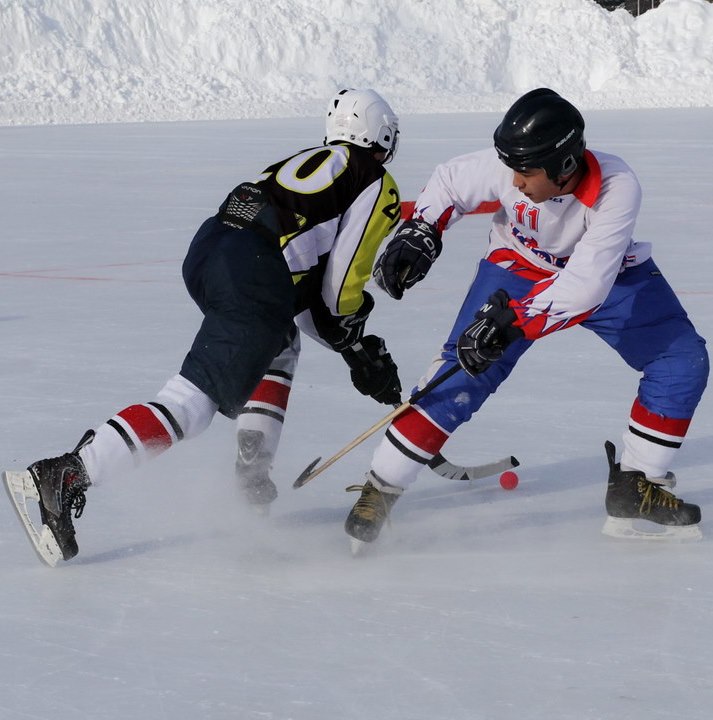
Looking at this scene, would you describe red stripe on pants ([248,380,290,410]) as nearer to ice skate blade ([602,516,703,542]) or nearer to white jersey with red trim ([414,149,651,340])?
white jersey with red trim ([414,149,651,340])

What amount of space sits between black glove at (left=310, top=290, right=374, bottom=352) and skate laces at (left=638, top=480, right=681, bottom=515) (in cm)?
78

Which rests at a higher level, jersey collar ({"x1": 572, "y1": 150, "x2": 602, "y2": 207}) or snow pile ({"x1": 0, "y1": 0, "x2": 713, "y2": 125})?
jersey collar ({"x1": 572, "y1": 150, "x2": 602, "y2": 207})

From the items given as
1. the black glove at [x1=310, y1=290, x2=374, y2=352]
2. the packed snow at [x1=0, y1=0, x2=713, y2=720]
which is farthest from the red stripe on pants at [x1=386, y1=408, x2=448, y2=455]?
the black glove at [x1=310, y1=290, x2=374, y2=352]

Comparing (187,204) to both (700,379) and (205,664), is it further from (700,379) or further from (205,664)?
(205,664)

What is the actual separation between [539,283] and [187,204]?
7.29 meters

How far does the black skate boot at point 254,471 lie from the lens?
10.9ft

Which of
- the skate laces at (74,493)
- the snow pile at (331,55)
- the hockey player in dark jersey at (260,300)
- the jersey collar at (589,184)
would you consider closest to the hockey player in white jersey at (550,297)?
the jersey collar at (589,184)

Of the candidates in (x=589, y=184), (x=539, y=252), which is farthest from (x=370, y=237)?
(x=589, y=184)

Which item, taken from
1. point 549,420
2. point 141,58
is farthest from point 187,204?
Answer: point 141,58

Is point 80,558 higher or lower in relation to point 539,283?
lower

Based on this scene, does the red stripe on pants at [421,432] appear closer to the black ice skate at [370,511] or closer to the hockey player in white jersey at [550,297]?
the hockey player in white jersey at [550,297]

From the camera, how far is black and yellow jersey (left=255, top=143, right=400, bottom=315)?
305cm

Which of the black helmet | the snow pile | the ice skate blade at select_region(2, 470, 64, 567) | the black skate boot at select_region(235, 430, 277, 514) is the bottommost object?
the snow pile

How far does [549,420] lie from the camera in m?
4.02
